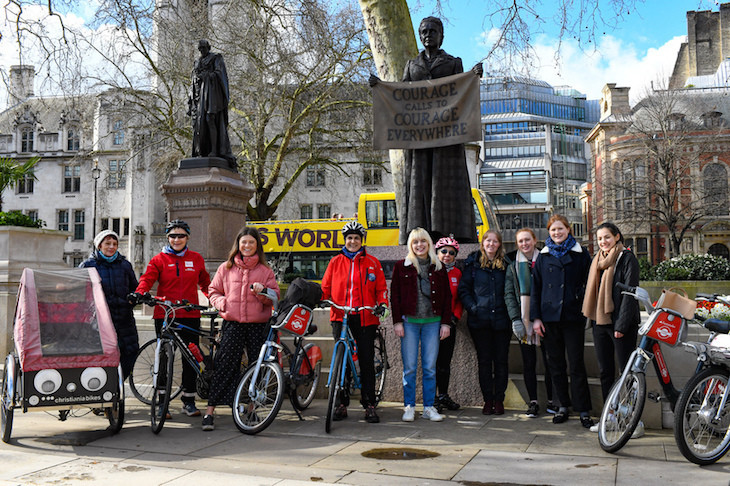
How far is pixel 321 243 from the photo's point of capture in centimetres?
2630

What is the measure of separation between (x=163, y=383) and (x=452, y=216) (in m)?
3.87

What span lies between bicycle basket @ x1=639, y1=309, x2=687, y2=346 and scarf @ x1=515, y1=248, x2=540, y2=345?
1.50m

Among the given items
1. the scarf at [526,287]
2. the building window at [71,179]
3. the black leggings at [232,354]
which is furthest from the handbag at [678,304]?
the building window at [71,179]

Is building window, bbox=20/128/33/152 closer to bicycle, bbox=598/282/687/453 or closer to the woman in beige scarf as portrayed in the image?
the woman in beige scarf

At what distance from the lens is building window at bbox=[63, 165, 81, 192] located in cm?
5609

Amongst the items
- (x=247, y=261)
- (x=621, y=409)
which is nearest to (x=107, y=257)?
(x=247, y=261)

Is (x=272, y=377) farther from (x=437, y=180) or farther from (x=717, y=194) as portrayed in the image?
(x=717, y=194)

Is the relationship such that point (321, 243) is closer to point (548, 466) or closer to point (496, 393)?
point (496, 393)

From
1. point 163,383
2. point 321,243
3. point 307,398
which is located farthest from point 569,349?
point 321,243

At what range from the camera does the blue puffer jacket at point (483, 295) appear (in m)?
7.47

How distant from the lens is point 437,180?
334 inches

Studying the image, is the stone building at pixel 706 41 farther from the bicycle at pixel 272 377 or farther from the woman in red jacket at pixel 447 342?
the bicycle at pixel 272 377

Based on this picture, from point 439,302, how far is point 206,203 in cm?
568

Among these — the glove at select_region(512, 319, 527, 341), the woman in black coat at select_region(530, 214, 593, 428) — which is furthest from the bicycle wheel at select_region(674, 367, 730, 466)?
the glove at select_region(512, 319, 527, 341)
